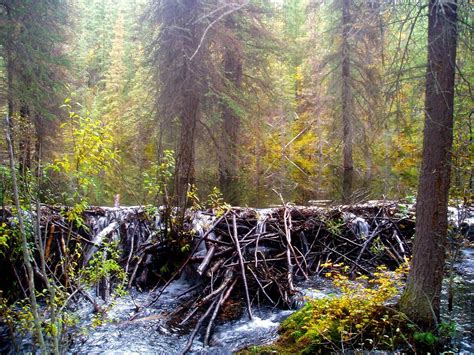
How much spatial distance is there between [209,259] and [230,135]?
487 inches

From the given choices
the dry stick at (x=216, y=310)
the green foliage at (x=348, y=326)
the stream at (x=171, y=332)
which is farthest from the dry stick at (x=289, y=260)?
the green foliage at (x=348, y=326)

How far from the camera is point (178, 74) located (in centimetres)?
1508

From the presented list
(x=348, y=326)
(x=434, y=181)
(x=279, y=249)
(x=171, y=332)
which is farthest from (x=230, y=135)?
(x=348, y=326)

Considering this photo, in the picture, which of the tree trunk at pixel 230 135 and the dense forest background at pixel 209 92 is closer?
the dense forest background at pixel 209 92

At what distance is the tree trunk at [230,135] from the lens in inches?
684

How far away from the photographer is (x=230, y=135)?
746 inches

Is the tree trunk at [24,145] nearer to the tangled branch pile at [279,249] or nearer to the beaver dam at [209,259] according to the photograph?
the beaver dam at [209,259]

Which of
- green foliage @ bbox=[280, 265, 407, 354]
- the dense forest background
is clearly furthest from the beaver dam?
the dense forest background

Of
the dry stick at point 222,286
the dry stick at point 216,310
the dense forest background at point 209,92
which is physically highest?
the dense forest background at point 209,92

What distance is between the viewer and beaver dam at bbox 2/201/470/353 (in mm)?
6098

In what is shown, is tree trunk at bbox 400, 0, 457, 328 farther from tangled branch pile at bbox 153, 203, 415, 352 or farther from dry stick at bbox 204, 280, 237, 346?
dry stick at bbox 204, 280, 237, 346

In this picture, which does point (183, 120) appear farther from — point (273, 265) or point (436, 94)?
point (436, 94)

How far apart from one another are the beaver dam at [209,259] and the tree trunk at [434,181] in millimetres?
1348

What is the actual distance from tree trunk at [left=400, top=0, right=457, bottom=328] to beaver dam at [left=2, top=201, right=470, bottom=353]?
135 centimetres
